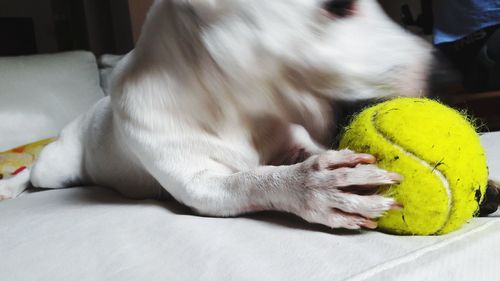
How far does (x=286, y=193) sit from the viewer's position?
72 cm

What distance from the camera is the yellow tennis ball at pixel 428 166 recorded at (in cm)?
65

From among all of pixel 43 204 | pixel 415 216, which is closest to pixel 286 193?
pixel 415 216

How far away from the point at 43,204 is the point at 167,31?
49 centimetres

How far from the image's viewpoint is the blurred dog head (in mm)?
842

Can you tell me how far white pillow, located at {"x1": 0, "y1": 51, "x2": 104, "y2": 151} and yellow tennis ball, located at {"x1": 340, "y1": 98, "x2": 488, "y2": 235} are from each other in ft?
6.61

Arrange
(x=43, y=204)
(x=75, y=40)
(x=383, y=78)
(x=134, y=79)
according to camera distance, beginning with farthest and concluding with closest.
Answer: (x=75, y=40) → (x=43, y=204) → (x=134, y=79) → (x=383, y=78)

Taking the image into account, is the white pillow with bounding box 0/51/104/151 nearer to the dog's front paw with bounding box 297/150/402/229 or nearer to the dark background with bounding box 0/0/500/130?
the dark background with bounding box 0/0/500/130

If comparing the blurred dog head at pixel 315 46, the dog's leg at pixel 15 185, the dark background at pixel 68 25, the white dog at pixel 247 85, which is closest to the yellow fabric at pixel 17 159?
the dog's leg at pixel 15 185

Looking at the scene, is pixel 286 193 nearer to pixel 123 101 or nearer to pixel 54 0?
pixel 123 101

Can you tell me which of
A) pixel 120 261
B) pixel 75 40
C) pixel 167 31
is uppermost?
pixel 167 31

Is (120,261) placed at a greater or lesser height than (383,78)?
lesser

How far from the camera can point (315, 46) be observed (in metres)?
0.84

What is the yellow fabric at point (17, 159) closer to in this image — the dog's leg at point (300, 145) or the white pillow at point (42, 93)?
the white pillow at point (42, 93)

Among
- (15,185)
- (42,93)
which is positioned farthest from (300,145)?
(42,93)
